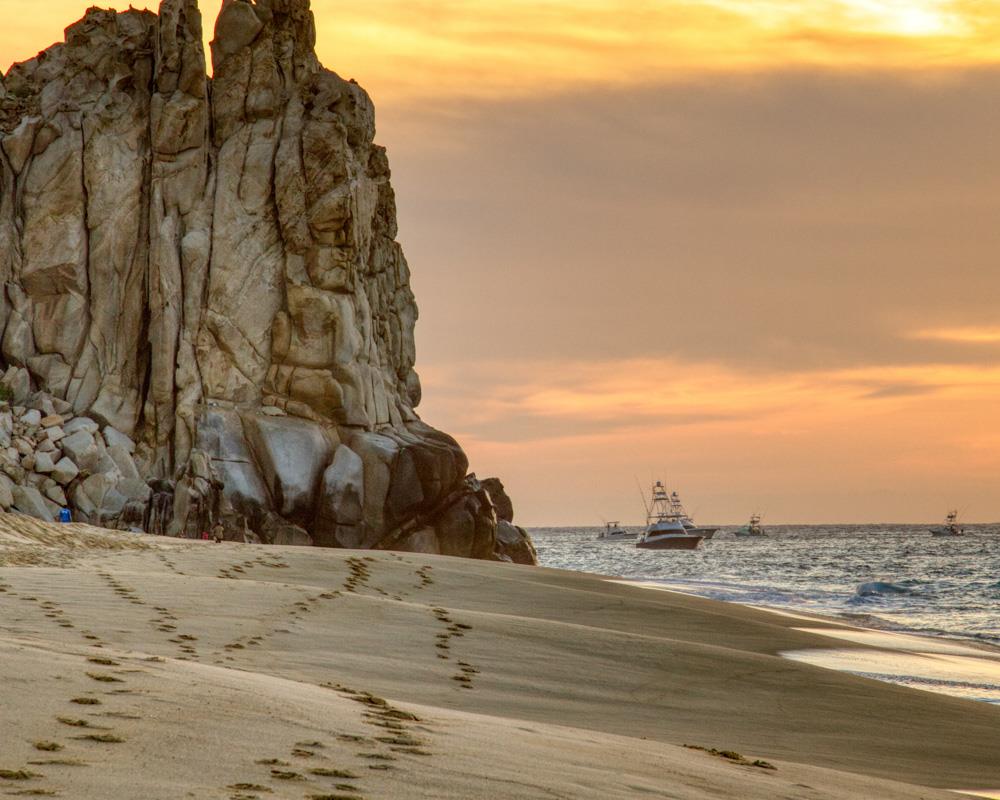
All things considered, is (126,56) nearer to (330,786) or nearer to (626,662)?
(626,662)

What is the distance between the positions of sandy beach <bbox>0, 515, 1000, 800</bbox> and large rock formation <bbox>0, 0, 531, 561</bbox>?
24172mm

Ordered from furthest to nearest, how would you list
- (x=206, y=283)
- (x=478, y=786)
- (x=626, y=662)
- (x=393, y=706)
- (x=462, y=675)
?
1. (x=206, y=283)
2. (x=626, y=662)
3. (x=462, y=675)
4. (x=393, y=706)
5. (x=478, y=786)

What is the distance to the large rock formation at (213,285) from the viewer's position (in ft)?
170

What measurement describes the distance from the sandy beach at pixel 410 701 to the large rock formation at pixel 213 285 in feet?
79.3

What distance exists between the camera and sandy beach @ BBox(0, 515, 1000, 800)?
7168 millimetres

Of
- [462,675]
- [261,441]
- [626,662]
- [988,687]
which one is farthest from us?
[261,441]

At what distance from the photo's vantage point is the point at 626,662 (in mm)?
17672

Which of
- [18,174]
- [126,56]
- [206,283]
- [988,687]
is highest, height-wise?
[126,56]

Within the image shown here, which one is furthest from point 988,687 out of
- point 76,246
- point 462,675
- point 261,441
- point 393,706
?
point 76,246

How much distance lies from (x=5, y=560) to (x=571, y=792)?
18867mm

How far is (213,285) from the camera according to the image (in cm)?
5559

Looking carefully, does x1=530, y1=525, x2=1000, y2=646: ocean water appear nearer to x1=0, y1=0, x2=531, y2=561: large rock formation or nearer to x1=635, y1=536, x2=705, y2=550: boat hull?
x1=0, y1=0, x2=531, y2=561: large rock formation

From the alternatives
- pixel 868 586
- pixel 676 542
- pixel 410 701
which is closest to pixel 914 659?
pixel 410 701

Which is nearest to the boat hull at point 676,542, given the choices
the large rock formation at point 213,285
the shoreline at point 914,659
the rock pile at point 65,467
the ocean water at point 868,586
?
the ocean water at point 868,586
